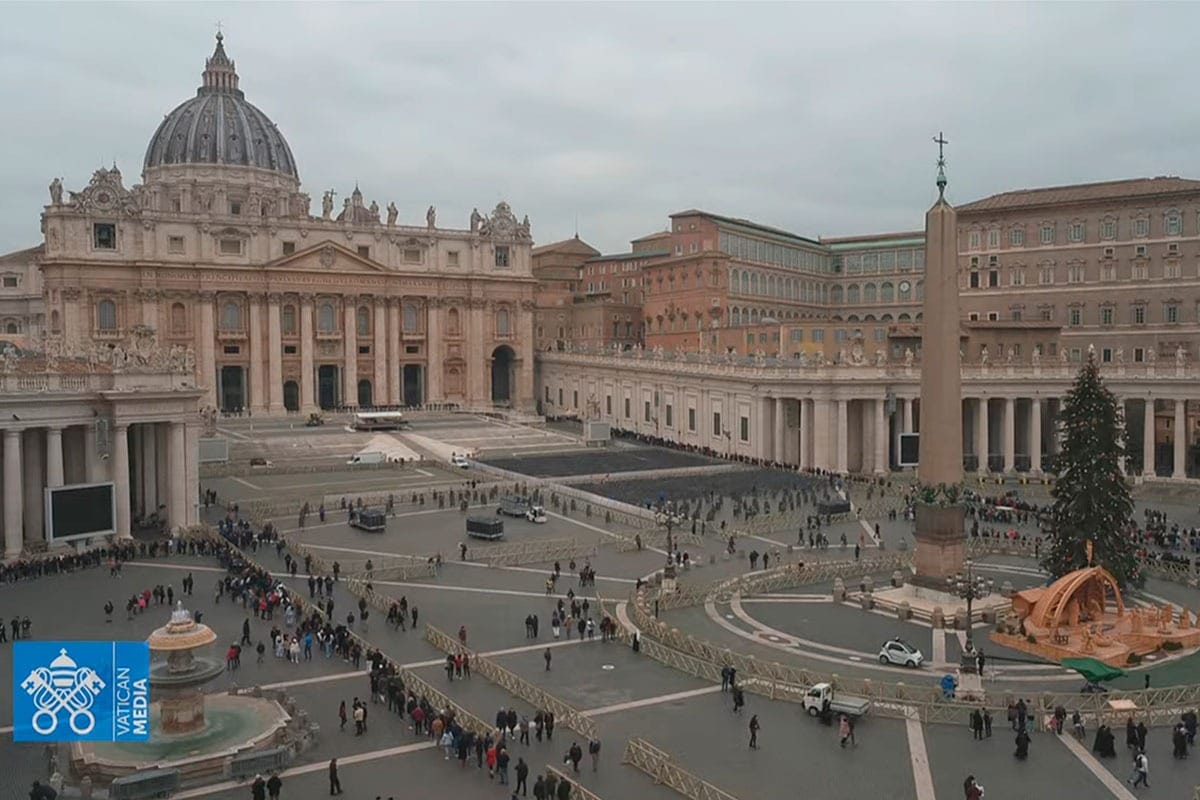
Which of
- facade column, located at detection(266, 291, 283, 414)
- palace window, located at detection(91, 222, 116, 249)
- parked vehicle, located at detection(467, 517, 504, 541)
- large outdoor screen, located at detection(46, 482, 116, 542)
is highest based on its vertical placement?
palace window, located at detection(91, 222, 116, 249)

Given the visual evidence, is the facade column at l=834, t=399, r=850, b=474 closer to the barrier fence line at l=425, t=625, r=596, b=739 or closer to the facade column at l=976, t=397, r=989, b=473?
the facade column at l=976, t=397, r=989, b=473

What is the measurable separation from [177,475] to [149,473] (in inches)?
188

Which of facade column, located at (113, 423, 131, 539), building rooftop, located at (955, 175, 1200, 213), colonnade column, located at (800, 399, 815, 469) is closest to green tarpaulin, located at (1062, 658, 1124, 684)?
facade column, located at (113, 423, 131, 539)

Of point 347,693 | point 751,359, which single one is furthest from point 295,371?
point 347,693

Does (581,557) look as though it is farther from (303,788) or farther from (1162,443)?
(1162,443)

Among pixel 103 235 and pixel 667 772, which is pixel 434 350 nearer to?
pixel 103 235

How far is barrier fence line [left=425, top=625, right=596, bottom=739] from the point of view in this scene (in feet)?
67.7

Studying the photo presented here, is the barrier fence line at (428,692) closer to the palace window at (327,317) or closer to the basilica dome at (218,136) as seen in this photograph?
the palace window at (327,317)

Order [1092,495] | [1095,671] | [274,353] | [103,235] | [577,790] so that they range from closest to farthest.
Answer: [577,790] → [1095,671] → [1092,495] → [103,235] → [274,353]

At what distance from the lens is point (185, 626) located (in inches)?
782

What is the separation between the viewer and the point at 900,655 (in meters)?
24.7

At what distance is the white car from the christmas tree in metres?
8.11

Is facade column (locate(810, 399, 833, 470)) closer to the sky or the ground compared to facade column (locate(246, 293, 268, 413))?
closer to the ground

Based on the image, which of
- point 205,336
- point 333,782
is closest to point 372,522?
point 333,782
